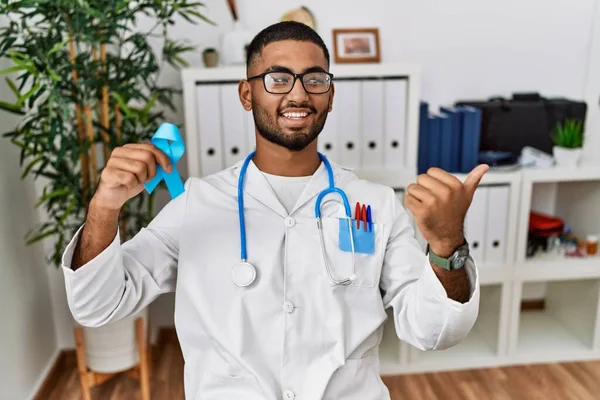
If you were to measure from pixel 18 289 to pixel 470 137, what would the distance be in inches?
71.0

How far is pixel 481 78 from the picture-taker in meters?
2.58

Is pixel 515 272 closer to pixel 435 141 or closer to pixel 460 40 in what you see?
pixel 435 141

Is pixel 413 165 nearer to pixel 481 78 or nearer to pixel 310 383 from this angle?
pixel 481 78

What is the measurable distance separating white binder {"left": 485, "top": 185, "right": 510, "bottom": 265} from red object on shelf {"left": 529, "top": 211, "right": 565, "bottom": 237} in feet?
0.78

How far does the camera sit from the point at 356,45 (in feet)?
7.57

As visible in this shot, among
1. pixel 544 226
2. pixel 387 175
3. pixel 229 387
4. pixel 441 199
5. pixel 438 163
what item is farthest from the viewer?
pixel 544 226

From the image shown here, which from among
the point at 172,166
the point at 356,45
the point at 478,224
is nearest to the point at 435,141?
the point at 478,224

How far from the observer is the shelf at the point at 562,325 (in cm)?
250

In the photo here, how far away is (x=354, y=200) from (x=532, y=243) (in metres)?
1.42

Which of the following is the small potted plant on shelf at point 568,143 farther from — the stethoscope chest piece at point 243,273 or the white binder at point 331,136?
the stethoscope chest piece at point 243,273

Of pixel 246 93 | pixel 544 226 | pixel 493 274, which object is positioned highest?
pixel 246 93

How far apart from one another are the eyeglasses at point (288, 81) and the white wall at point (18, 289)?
3.92ft

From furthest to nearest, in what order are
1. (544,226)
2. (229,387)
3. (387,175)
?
(544,226)
(387,175)
(229,387)

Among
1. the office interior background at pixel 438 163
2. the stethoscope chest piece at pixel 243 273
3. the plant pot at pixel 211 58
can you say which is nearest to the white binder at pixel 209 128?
the office interior background at pixel 438 163
